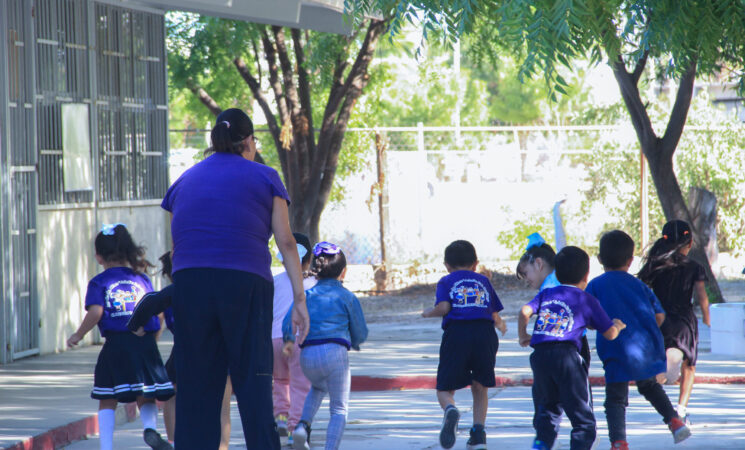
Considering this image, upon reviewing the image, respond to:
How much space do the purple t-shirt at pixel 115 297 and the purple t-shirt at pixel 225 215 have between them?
1.71m

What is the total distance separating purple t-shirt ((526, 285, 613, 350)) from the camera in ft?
18.1

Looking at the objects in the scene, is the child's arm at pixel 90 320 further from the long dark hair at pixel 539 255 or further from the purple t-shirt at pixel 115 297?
the long dark hair at pixel 539 255

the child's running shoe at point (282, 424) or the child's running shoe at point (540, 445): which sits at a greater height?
the child's running shoe at point (540, 445)

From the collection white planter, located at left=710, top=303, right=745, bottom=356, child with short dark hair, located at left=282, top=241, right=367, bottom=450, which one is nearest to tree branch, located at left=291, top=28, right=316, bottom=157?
white planter, located at left=710, top=303, right=745, bottom=356

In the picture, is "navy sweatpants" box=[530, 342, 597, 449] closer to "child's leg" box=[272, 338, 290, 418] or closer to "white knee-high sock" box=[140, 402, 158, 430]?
"child's leg" box=[272, 338, 290, 418]

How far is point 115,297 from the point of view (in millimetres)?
6176

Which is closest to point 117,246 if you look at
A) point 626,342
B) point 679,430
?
point 626,342

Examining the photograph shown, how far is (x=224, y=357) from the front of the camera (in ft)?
14.8

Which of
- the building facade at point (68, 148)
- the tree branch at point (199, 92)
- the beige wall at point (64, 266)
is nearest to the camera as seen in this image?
the building facade at point (68, 148)

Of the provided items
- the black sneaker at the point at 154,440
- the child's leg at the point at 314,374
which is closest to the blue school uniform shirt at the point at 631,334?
the child's leg at the point at 314,374

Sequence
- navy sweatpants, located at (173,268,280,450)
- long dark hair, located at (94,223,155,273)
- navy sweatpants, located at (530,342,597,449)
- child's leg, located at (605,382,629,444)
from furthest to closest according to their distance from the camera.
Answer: long dark hair, located at (94,223,155,273), child's leg, located at (605,382,629,444), navy sweatpants, located at (530,342,597,449), navy sweatpants, located at (173,268,280,450)

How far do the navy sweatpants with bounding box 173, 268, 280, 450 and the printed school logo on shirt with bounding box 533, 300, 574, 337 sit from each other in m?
1.76

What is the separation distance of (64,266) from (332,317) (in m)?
6.10

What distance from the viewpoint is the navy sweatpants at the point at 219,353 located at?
441cm
